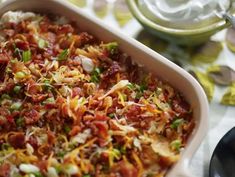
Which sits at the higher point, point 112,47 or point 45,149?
point 112,47

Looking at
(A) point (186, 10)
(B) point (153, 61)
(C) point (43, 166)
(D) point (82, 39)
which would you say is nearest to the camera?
(C) point (43, 166)

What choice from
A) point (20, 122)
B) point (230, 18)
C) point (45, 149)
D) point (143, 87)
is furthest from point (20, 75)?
point (230, 18)

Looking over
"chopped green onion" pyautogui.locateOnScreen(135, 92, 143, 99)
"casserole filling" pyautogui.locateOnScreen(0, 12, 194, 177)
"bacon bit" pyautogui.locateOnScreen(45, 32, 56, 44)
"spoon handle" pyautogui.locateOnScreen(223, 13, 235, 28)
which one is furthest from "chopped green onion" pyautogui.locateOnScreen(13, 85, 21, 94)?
"spoon handle" pyautogui.locateOnScreen(223, 13, 235, 28)

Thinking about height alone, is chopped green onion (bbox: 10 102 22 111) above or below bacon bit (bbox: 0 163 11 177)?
above

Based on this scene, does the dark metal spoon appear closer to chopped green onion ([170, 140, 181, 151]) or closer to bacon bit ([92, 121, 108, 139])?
chopped green onion ([170, 140, 181, 151])

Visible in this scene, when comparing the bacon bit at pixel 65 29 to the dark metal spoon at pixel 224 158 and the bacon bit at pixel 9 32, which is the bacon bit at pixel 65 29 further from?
the dark metal spoon at pixel 224 158

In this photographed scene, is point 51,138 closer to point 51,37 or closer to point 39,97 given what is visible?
point 39,97

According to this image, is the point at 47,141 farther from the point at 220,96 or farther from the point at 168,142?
the point at 220,96
